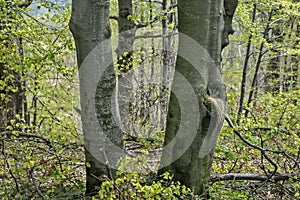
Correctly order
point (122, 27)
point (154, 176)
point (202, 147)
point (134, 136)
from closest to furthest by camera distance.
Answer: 1. point (202, 147)
2. point (154, 176)
3. point (134, 136)
4. point (122, 27)

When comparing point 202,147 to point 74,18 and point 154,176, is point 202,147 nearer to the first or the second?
point 154,176

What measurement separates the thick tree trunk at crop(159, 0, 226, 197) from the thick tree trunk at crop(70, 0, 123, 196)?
2.01 ft

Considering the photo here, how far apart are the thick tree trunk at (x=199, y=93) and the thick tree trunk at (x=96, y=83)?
0.61 meters

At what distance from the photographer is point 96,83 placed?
9.25 feet

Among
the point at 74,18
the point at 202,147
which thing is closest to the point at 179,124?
the point at 202,147

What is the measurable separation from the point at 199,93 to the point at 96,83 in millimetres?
967

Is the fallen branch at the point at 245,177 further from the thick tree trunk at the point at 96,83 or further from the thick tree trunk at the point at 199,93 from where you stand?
the thick tree trunk at the point at 96,83

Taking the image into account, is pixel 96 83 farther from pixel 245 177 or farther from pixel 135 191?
pixel 245 177

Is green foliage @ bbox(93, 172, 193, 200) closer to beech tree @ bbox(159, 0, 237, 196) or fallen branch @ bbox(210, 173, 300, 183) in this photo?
beech tree @ bbox(159, 0, 237, 196)

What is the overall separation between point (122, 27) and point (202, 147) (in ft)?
17.4

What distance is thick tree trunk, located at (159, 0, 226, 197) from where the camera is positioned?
276 cm

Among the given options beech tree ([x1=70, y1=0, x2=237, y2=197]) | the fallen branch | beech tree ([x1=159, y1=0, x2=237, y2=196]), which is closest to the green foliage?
beech tree ([x1=70, y1=0, x2=237, y2=197])

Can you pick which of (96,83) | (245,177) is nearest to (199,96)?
(96,83)

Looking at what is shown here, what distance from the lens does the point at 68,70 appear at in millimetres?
4441
